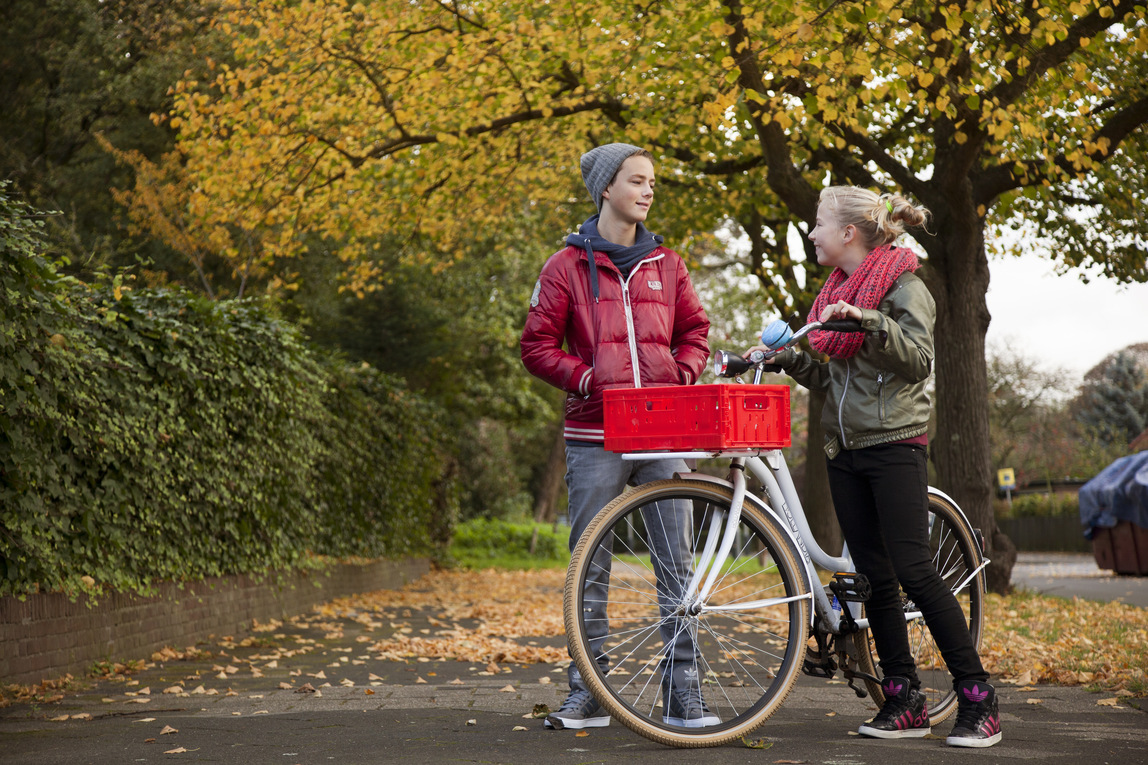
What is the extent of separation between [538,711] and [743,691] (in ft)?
3.75

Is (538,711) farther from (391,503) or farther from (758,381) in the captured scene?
(391,503)

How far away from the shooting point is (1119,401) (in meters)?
47.0

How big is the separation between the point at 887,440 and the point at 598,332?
117 centimetres

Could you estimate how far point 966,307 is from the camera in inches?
425

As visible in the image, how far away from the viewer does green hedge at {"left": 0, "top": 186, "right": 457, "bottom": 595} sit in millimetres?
5051

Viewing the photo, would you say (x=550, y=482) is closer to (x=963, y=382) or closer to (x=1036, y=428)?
(x=1036, y=428)

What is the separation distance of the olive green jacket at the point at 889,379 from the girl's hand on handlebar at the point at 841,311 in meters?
0.08

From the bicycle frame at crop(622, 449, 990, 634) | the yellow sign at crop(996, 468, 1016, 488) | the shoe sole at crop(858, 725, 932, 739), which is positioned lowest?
the shoe sole at crop(858, 725, 932, 739)

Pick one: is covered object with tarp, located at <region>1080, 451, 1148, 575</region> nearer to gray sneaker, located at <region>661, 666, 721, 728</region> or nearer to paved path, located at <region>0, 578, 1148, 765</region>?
paved path, located at <region>0, 578, 1148, 765</region>

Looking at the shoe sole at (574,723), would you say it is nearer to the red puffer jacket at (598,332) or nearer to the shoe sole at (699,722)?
the shoe sole at (699,722)

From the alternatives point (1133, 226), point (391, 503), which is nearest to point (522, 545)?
point (391, 503)

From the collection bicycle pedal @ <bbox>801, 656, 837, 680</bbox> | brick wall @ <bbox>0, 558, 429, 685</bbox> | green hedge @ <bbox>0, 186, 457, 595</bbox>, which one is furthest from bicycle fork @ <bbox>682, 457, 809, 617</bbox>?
brick wall @ <bbox>0, 558, 429, 685</bbox>

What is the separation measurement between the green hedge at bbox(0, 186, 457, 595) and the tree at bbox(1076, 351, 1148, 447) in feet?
143

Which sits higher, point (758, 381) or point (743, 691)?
point (758, 381)
